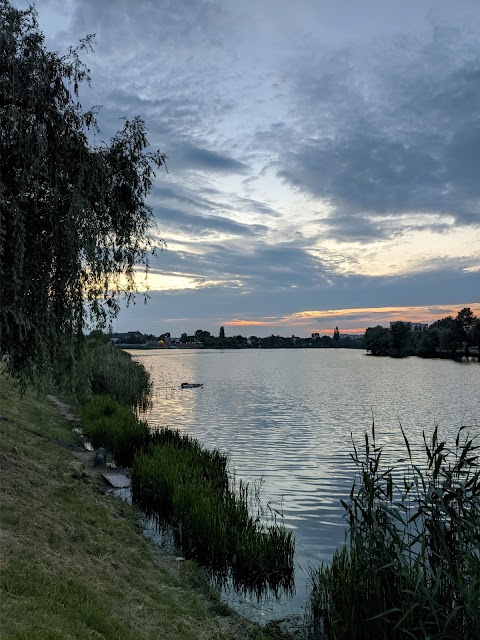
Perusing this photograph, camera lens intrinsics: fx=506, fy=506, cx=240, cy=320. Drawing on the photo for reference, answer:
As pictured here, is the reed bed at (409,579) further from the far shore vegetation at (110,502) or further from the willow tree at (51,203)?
the willow tree at (51,203)

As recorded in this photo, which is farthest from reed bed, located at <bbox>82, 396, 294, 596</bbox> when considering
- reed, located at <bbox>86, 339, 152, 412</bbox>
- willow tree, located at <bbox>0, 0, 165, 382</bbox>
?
reed, located at <bbox>86, 339, 152, 412</bbox>

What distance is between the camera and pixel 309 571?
38.2 feet

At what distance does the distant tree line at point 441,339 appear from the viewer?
14536 centimetres

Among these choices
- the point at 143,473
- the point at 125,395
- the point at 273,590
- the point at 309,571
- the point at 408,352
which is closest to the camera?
the point at 273,590

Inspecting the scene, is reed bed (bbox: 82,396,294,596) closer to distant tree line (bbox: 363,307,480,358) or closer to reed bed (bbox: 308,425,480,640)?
reed bed (bbox: 308,425,480,640)

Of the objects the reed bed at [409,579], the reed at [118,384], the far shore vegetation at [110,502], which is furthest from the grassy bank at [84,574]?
the reed at [118,384]

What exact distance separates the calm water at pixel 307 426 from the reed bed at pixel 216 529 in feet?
2.46

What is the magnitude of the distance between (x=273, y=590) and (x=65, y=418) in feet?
72.8

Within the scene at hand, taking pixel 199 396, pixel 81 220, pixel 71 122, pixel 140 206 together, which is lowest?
pixel 199 396

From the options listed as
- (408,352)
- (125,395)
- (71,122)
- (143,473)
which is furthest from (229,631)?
(408,352)

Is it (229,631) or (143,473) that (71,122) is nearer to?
(143,473)

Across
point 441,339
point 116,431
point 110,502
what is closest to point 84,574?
point 110,502

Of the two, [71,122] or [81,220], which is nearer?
[81,220]

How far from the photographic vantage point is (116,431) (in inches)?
868
